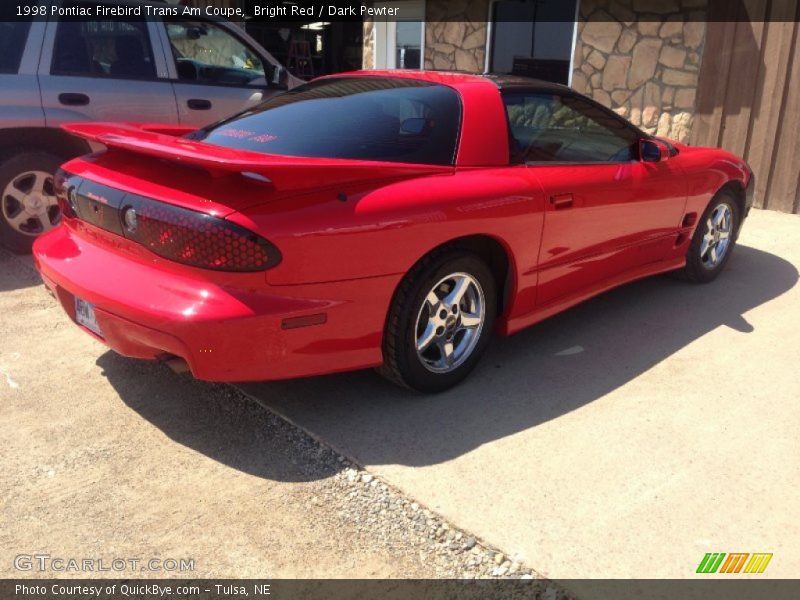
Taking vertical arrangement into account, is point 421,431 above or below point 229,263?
below

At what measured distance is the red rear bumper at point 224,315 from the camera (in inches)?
106

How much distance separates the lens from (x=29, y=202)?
17.0 ft

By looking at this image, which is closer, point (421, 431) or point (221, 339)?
point (221, 339)

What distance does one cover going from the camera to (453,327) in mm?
3441

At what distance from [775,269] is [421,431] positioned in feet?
12.5

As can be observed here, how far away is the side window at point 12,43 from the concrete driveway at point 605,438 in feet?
10.7

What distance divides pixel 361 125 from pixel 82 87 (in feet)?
9.74

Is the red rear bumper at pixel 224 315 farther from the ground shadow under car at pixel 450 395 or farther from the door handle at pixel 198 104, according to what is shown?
the door handle at pixel 198 104

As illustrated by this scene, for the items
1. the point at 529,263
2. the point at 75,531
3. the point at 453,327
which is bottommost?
the point at 75,531

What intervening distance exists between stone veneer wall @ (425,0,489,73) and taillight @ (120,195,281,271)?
24.8ft

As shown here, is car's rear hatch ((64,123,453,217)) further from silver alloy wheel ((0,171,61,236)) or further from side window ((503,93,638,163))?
silver alloy wheel ((0,171,61,236))

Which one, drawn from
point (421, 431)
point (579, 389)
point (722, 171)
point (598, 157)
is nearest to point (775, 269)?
point (722, 171)

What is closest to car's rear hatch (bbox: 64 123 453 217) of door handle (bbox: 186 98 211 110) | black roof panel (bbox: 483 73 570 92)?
black roof panel (bbox: 483 73 570 92)

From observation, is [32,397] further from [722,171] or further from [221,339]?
[722,171]
